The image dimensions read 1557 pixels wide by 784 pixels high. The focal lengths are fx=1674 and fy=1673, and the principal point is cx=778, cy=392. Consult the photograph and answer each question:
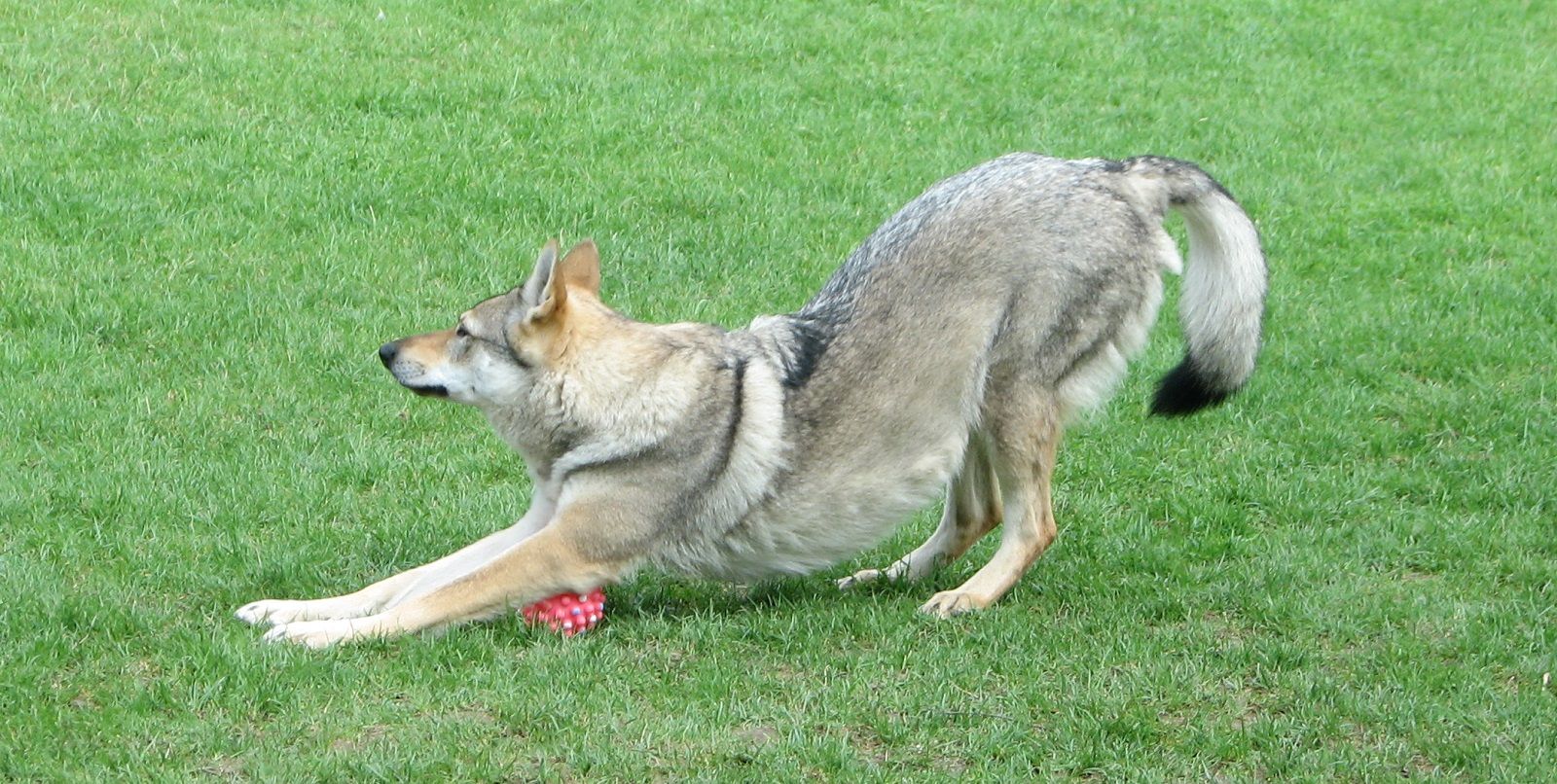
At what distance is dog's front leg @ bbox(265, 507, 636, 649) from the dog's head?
0.51 meters

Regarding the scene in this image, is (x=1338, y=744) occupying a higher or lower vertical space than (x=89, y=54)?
A: lower

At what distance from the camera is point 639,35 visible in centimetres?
1323

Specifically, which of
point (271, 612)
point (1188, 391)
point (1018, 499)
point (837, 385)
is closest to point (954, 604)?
point (1018, 499)

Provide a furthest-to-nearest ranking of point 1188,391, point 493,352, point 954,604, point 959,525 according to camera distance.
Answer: point 959,525 < point 1188,391 < point 954,604 < point 493,352

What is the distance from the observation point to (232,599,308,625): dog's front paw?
5.67 metres

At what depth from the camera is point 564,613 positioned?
5.71 metres

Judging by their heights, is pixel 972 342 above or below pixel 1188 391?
above

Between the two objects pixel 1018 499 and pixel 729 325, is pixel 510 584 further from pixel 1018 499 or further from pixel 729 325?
pixel 729 325

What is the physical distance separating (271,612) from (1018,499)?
2.70m

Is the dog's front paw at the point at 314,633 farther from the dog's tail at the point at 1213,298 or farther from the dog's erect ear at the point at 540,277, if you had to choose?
the dog's tail at the point at 1213,298

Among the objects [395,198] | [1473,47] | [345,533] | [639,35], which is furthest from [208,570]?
[1473,47]

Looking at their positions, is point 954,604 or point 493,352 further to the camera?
point 954,604

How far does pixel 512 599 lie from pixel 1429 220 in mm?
8047

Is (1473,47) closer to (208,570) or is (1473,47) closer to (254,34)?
(254,34)
